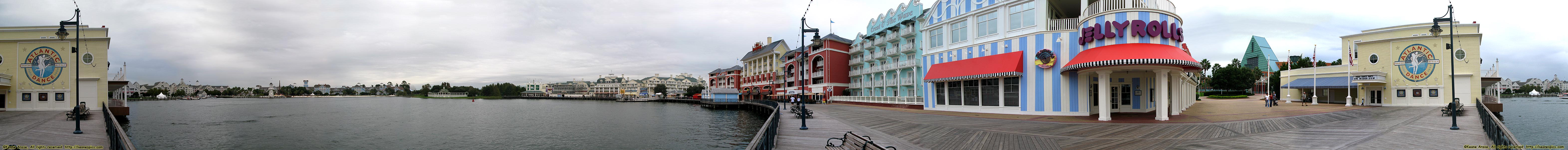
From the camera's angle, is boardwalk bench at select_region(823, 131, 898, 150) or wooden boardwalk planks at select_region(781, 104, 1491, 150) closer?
boardwalk bench at select_region(823, 131, 898, 150)

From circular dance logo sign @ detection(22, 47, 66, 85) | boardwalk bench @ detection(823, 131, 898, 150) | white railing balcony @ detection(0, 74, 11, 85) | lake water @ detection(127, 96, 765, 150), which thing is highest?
circular dance logo sign @ detection(22, 47, 66, 85)

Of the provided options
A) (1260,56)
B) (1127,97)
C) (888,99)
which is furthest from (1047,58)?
(1260,56)

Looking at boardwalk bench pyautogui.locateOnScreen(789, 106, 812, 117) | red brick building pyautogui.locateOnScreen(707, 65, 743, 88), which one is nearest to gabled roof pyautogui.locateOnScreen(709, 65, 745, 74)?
red brick building pyautogui.locateOnScreen(707, 65, 743, 88)

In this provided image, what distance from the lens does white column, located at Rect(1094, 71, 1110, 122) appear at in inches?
679

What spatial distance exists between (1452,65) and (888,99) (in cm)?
2180

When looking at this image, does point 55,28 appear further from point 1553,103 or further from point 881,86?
point 1553,103

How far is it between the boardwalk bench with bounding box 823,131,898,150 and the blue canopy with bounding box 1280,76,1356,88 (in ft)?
110

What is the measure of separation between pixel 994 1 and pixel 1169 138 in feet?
38.8

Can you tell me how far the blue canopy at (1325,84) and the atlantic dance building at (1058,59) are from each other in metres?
12.3

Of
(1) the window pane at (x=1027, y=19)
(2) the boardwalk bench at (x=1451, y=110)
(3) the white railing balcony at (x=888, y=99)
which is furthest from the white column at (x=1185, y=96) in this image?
(3) the white railing balcony at (x=888, y=99)

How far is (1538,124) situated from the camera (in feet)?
80.1

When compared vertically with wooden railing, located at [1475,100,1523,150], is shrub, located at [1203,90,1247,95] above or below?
below

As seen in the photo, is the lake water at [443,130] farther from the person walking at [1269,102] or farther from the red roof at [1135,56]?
the person walking at [1269,102]

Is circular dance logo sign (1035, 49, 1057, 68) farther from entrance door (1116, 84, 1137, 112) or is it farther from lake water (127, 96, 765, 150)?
lake water (127, 96, 765, 150)
